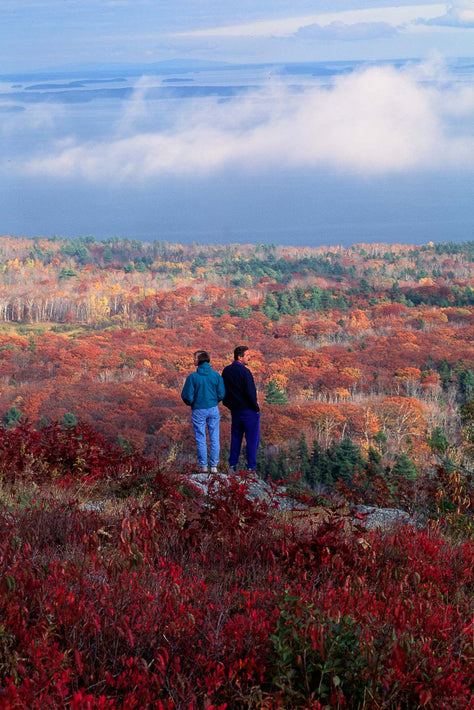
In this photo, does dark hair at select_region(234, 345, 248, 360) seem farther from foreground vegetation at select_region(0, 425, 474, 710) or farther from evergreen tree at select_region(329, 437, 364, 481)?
evergreen tree at select_region(329, 437, 364, 481)

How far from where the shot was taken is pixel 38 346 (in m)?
42.7

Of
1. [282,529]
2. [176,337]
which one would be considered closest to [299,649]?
[282,529]

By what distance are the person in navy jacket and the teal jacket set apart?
0.51 ft

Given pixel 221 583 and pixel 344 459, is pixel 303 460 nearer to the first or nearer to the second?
pixel 344 459

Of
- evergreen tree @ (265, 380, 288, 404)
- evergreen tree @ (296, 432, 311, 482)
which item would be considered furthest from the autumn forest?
evergreen tree @ (265, 380, 288, 404)

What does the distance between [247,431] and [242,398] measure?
1.31 ft

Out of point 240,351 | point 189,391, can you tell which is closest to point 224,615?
point 189,391

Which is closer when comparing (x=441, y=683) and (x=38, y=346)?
(x=441, y=683)

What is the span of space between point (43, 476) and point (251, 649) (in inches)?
149

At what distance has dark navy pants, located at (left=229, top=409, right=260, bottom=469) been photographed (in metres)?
7.55

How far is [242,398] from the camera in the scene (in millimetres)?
7496

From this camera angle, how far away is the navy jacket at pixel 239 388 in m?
7.36

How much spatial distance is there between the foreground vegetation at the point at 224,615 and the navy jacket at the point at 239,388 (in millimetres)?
3275

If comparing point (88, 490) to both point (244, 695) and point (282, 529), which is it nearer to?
point (282, 529)
